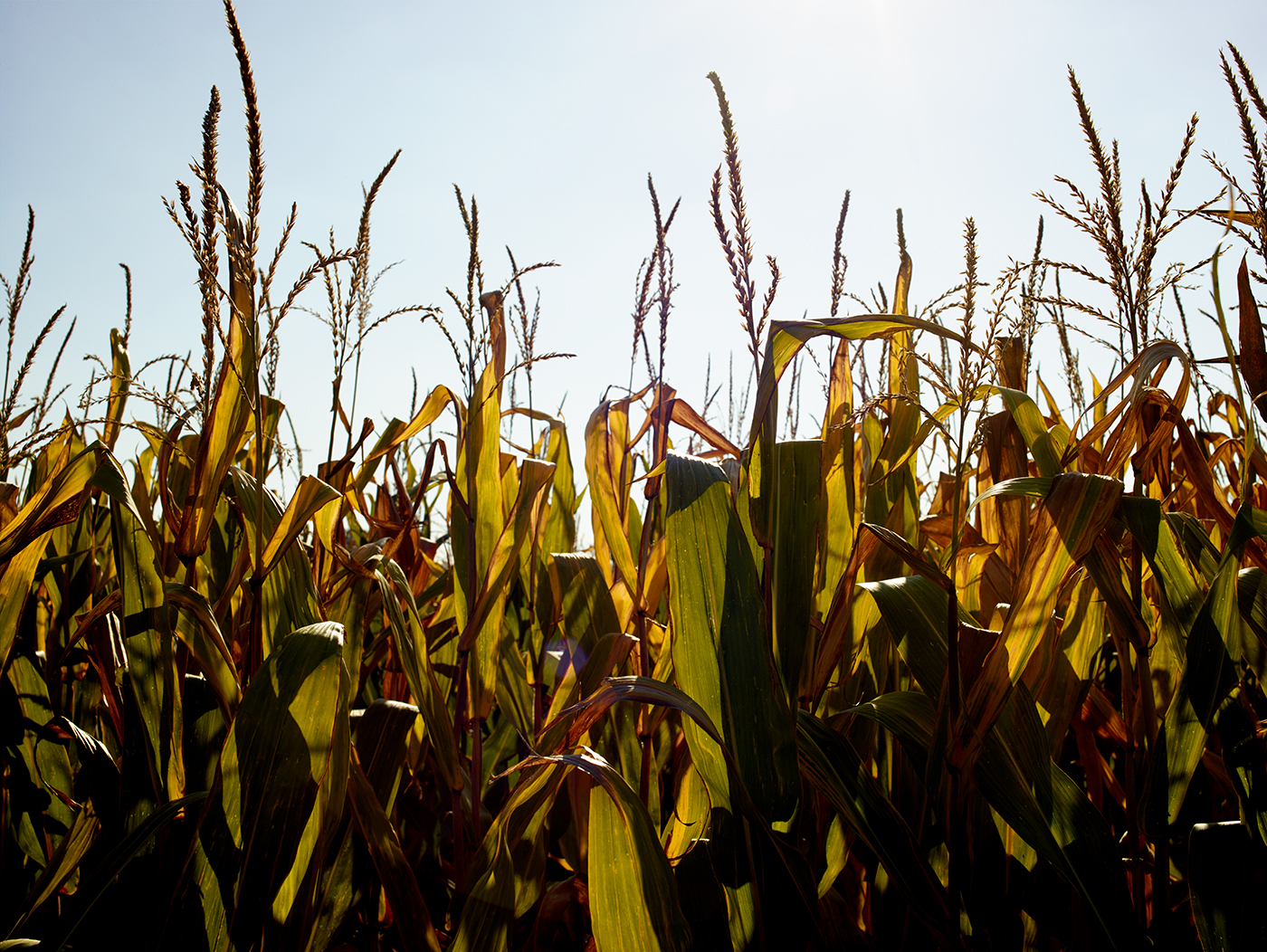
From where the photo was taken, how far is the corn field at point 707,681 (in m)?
0.71

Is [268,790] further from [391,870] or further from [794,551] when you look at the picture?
[794,551]

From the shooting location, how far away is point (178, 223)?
2.65 feet

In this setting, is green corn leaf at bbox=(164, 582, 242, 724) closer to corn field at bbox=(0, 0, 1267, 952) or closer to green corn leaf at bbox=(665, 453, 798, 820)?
corn field at bbox=(0, 0, 1267, 952)

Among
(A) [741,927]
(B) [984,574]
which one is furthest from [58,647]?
(B) [984,574]

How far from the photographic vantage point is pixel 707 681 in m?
0.73

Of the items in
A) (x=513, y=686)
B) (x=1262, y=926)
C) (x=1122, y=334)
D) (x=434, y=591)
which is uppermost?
(x=1122, y=334)

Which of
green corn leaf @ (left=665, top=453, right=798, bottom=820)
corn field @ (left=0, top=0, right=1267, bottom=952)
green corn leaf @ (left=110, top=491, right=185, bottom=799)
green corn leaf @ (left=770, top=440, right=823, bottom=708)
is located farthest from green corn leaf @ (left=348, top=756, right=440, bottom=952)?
green corn leaf @ (left=770, top=440, right=823, bottom=708)

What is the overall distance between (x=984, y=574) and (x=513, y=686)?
727 millimetres

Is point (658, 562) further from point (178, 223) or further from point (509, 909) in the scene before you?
point (178, 223)

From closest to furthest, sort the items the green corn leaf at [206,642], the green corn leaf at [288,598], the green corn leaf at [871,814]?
1. the green corn leaf at [871,814]
2. the green corn leaf at [206,642]
3. the green corn leaf at [288,598]

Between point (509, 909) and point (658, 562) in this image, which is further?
point (658, 562)

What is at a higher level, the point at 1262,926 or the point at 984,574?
the point at 984,574

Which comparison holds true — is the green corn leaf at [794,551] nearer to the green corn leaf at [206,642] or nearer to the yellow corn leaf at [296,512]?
the yellow corn leaf at [296,512]

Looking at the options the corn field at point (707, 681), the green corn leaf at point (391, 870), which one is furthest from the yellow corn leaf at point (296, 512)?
the green corn leaf at point (391, 870)
